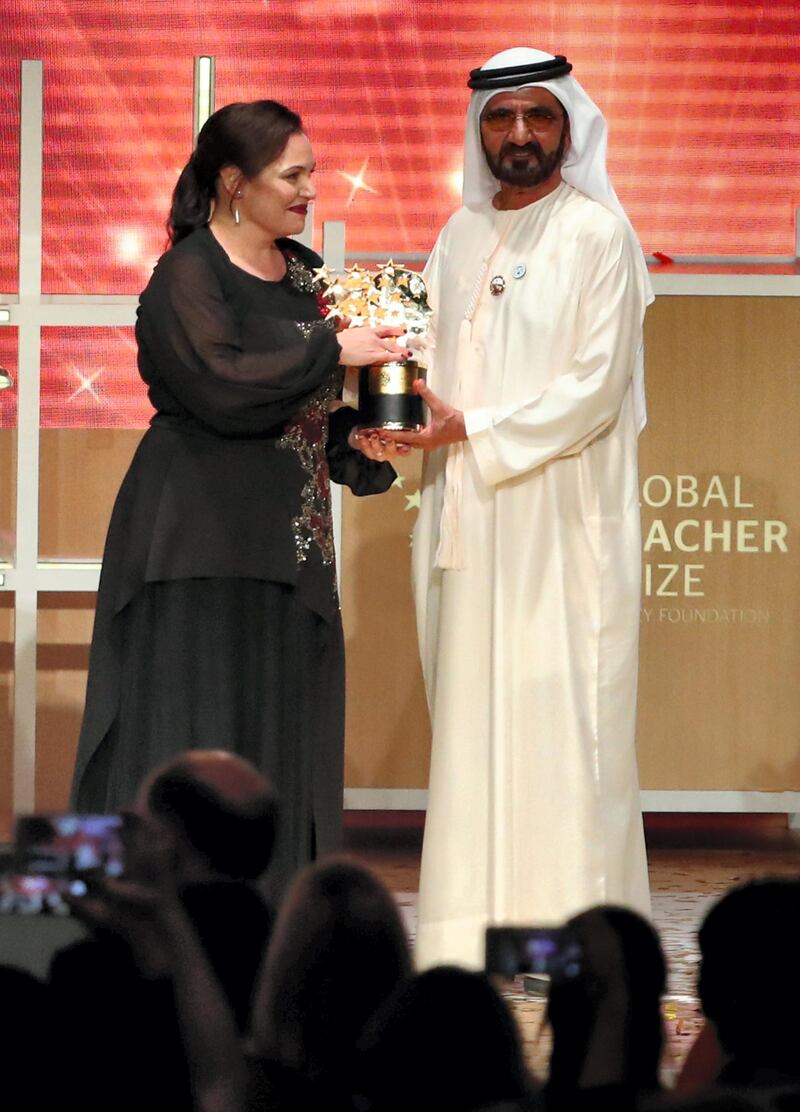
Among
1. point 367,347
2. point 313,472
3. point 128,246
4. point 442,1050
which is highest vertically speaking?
point 128,246

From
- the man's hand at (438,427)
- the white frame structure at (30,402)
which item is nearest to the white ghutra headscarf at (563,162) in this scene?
the man's hand at (438,427)

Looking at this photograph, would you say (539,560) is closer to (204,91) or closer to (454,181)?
(204,91)

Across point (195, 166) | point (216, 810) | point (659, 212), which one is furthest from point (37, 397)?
point (216, 810)

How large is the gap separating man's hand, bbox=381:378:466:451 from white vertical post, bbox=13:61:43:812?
161 cm

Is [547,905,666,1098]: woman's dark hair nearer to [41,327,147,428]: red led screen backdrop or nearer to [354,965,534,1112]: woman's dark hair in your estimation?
[354,965,534,1112]: woman's dark hair

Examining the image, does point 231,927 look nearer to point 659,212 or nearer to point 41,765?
point 41,765

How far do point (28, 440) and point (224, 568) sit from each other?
6.05 ft

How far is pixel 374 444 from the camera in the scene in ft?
10.1

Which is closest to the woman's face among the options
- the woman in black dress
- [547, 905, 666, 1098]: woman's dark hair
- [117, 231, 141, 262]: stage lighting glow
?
the woman in black dress

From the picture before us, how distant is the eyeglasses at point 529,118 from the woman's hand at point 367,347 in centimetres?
59

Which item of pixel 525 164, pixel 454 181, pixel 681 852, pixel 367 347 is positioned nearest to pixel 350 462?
pixel 367 347

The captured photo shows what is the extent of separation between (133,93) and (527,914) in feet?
9.50

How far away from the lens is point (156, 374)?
9.48 feet

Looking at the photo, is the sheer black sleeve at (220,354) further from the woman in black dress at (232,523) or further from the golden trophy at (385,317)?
the golden trophy at (385,317)
